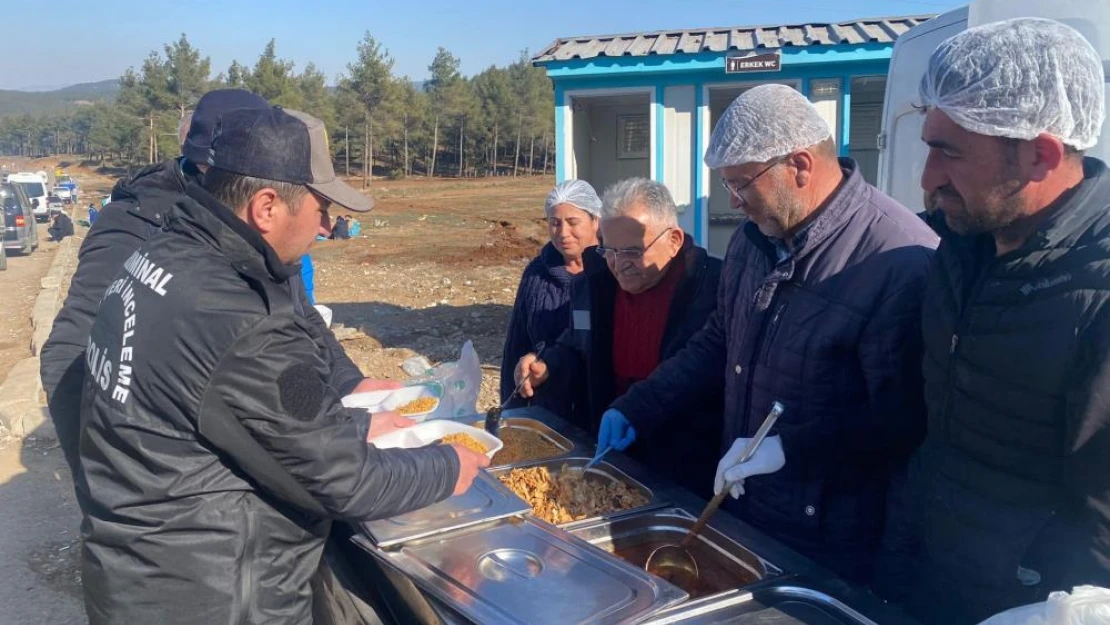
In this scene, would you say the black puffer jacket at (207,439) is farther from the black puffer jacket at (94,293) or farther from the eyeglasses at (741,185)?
the eyeglasses at (741,185)

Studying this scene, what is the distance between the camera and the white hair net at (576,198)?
142 inches

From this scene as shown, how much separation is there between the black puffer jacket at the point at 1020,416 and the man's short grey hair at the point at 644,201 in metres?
1.16

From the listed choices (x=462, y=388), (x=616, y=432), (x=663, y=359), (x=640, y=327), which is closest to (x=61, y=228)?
(x=462, y=388)

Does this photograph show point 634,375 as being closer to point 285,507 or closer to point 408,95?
point 285,507

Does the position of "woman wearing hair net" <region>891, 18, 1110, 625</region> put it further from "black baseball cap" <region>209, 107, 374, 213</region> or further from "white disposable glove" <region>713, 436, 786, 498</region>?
"black baseball cap" <region>209, 107, 374, 213</region>

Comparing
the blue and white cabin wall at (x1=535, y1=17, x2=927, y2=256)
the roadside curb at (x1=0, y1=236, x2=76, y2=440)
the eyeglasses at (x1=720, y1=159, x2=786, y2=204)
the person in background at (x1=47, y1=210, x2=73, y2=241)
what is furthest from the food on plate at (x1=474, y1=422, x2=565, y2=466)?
the person in background at (x1=47, y1=210, x2=73, y2=241)

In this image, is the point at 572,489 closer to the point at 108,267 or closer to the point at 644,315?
the point at 644,315

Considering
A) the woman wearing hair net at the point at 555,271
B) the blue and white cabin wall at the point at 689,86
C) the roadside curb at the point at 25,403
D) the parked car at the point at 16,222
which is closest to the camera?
the woman wearing hair net at the point at 555,271

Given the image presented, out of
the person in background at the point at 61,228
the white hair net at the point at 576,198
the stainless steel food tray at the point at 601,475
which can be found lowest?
the person in background at the point at 61,228

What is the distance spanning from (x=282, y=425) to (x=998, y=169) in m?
1.39

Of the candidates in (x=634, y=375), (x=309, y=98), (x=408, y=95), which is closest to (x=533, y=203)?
(x=408, y=95)

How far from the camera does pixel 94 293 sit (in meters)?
2.62

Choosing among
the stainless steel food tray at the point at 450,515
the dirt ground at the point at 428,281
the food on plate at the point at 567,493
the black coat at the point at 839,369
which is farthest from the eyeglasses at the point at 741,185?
the dirt ground at the point at 428,281

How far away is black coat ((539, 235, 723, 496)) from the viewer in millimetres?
2729
